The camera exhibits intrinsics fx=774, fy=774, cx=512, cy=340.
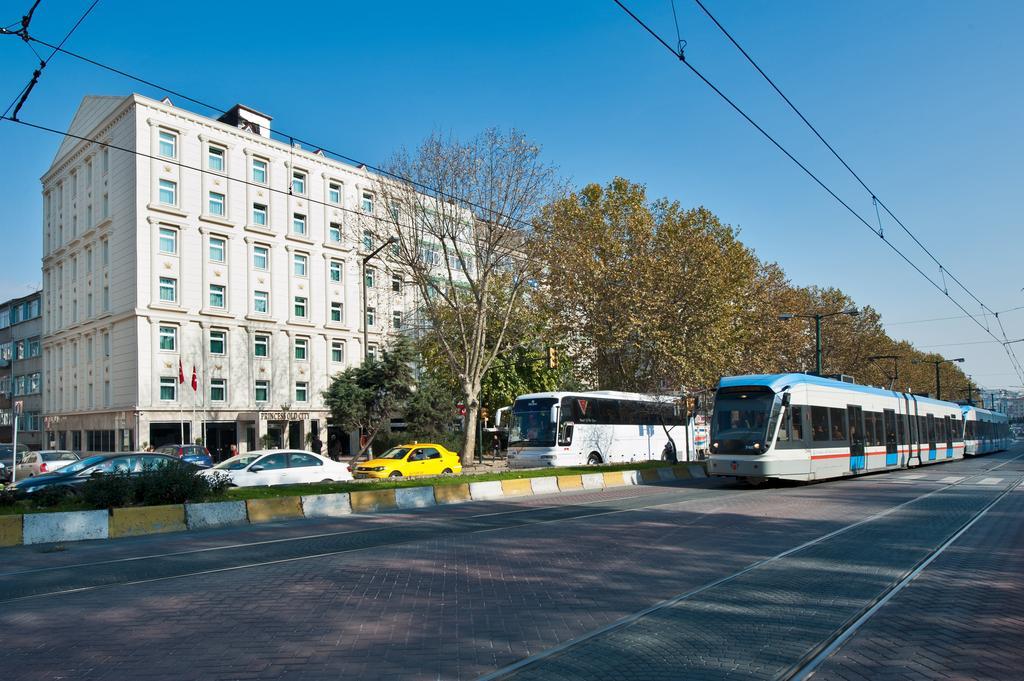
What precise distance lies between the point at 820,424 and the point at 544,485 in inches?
330

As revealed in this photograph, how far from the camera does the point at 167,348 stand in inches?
1603

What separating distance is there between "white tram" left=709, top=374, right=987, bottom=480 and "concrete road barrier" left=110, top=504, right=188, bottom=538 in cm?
1392

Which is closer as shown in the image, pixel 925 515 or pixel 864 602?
pixel 864 602

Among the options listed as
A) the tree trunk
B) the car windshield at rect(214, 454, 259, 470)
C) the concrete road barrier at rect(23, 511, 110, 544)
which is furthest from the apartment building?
the concrete road barrier at rect(23, 511, 110, 544)

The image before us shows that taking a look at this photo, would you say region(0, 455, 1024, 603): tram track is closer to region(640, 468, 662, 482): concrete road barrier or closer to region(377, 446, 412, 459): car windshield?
region(640, 468, 662, 482): concrete road barrier

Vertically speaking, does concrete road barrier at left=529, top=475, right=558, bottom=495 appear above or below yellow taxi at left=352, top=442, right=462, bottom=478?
below

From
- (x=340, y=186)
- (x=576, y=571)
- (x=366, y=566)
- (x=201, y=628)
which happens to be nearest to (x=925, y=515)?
(x=576, y=571)

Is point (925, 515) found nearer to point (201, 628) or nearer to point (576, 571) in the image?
point (576, 571)

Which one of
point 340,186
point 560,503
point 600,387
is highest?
point 340,186

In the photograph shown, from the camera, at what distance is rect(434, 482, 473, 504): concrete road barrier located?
19922 millimetres

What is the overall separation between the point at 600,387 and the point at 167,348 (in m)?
22.9

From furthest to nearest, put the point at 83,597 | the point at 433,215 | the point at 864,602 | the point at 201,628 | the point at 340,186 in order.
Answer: the point at 340,186 → the point at 433,215 → the point at 83,597 → the point at 864,602 → the point at 201,628

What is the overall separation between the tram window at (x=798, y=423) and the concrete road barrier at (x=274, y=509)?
13.4 metres

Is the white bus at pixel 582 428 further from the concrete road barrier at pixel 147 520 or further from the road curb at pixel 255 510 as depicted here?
the concrete road barrier at pixel 147 520
